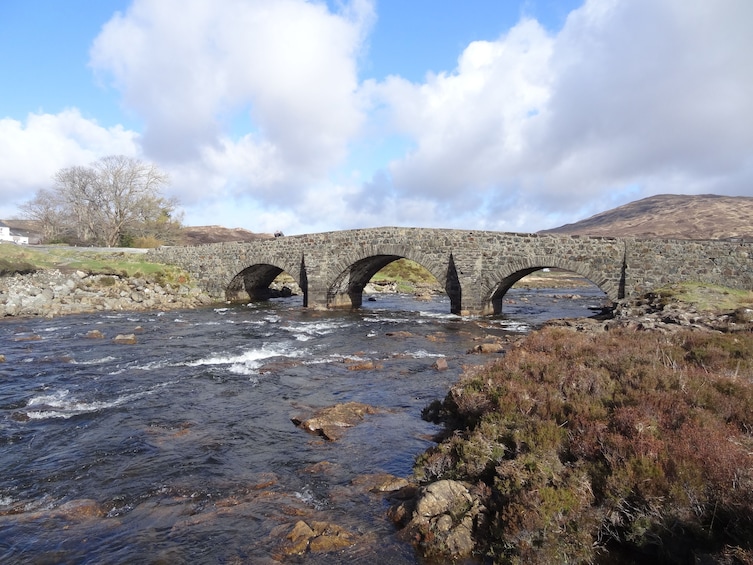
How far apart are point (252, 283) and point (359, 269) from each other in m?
12.5

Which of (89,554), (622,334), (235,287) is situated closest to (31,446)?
(89,554)

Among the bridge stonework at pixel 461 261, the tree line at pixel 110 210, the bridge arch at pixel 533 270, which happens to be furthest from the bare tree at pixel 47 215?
the bridge arch at pixel 533 270

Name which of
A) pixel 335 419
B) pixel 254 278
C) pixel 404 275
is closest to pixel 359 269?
pixel 254 278

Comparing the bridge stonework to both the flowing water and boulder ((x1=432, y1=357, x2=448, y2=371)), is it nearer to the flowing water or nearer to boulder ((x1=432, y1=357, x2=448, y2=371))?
the flowing water

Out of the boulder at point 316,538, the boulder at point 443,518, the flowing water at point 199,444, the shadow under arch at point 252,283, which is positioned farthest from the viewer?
the shadow under arch at point 252,283

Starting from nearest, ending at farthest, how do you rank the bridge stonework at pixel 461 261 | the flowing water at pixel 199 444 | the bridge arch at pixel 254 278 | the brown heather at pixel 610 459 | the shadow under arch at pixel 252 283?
the brown heather at pixel 610 459
the flowing water at pixel 199 444
the bridge stonework at pixel 461 261
the bridge arch at pixel 254 278
the shadow under arch at pixel 252 283

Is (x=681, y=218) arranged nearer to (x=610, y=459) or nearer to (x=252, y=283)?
(x=252, y=283)

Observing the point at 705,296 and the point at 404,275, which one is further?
the point at 404,275

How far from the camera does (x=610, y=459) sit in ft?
20.0

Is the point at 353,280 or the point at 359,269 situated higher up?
the point at 359,269

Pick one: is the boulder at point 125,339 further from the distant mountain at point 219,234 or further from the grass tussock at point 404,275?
the distant mountain at point 219,234

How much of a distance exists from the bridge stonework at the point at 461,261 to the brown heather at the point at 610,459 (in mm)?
16911

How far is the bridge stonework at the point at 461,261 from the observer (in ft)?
80.8

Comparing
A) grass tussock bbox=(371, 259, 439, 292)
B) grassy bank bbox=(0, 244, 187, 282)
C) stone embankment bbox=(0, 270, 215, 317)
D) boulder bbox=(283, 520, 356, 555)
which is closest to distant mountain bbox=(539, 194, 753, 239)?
grass tussock bbox=(371, 259, 439, 292)
